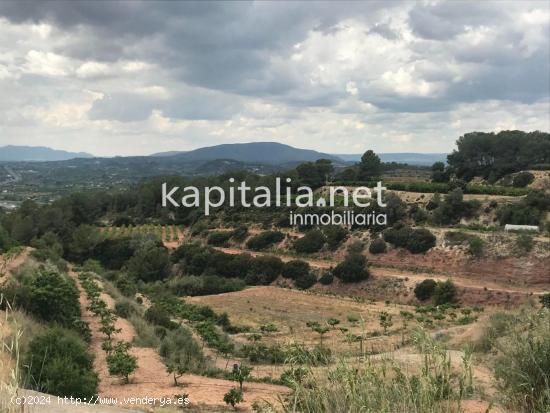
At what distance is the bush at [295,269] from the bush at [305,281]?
325 millimetres

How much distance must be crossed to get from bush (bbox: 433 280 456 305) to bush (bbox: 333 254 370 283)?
6.53 m

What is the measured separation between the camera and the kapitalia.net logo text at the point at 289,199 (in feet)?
159

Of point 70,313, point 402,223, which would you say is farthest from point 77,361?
point 402,223

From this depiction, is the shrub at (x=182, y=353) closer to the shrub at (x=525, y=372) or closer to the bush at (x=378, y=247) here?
the shrub at (x=525, y=372)

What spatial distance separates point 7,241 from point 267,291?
61.4 feet

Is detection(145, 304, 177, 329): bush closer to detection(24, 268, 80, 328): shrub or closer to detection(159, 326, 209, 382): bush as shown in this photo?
detection(159, 326, 209, 382): bush

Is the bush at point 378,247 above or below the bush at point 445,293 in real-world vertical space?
above

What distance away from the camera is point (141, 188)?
258ft

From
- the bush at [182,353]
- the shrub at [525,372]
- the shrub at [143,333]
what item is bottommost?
the shrub at [143,333]

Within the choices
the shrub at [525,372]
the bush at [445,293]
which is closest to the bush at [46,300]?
the shrub at [525,372]

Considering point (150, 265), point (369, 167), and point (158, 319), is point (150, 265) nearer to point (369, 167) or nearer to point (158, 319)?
point (158, 319)

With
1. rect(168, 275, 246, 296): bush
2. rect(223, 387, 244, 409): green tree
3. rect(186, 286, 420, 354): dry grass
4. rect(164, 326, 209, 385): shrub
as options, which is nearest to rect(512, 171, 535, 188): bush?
rect(186, 286, 420, 354): dry grass

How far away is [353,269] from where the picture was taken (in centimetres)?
3666

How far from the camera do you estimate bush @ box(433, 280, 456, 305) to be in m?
30.4
